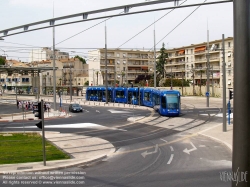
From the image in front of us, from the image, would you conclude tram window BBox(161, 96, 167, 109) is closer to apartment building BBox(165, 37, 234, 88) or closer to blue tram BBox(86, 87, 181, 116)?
blue tram BBox(86, 87, 181, 116)

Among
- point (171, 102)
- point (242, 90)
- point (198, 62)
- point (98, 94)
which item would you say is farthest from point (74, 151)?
point (198, 62)

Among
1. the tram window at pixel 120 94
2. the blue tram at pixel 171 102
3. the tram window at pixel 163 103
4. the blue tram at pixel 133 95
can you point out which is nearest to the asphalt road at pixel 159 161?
the blue tram at pixel 171 102

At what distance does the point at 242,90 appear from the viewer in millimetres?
4590

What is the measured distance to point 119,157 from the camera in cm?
1542

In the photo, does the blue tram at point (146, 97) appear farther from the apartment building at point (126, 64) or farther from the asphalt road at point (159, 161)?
the apartment building at point (126, 64)

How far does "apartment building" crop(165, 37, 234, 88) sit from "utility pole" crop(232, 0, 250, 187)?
68.2 m

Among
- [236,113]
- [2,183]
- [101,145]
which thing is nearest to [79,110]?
[101,145]

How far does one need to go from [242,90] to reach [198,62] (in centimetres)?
8188

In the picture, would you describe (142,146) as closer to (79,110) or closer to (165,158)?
(165,158)

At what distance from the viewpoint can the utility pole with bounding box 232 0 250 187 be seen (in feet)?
15.0

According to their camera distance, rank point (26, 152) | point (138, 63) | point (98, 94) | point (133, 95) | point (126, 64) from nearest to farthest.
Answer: point (26, 152)
point (133, 95)
point (98, 94)
point (126, 64)
point (138, 63)

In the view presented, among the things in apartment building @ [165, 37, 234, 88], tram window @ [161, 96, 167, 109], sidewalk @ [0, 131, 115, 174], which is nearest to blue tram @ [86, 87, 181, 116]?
tram window @ [161, 96, 167, 109]

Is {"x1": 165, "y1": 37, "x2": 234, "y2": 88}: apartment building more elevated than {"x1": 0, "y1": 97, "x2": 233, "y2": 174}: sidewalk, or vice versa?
{"x1": 165, "y1": 37, "x2": 234, "y2": 88}: apartment building

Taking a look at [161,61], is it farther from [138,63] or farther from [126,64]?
[126,64]
